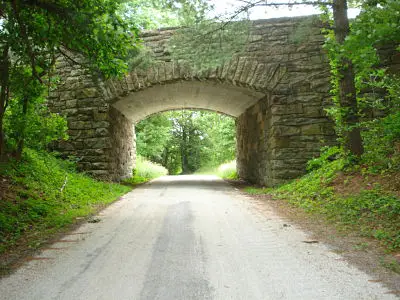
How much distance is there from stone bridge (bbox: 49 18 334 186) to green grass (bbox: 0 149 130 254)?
1242mm

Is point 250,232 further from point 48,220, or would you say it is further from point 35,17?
point 35,17

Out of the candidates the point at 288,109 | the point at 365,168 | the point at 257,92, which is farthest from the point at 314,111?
the point at 365,168

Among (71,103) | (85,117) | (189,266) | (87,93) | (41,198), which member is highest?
(87,93)

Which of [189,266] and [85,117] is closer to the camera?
[189,266]

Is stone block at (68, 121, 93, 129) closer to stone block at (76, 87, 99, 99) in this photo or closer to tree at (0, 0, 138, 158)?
stone block at (76, 87, 99, 99)

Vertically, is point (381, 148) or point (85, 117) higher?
point (85, 117)

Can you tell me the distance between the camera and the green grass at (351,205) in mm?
4344

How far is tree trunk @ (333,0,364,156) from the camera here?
653 centimetres

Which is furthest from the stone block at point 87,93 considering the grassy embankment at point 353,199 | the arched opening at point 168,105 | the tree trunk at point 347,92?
the tree trunk at point 347,92

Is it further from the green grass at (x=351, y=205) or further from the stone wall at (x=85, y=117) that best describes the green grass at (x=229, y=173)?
the green grass at (x=351, y=205)

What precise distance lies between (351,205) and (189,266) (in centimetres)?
336

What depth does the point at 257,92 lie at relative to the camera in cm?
1020

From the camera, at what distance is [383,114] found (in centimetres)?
895

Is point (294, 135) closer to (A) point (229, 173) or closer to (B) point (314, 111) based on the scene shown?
(B) point (314, 111)
